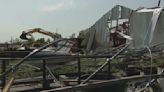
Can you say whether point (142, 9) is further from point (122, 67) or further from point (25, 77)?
point (25, 77)

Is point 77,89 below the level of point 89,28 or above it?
below

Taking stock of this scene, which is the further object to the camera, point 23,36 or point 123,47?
point 23,36

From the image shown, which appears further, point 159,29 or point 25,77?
point 159,29

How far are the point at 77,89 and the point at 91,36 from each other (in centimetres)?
2231

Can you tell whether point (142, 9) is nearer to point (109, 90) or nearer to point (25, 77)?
point (25, 77)

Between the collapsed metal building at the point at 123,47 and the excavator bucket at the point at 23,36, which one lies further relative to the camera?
the excavator bucket at the point at 23,36

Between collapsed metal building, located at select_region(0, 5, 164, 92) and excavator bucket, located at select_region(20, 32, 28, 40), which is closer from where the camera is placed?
collapsed metal building, located at select_region(0, 5, 164, 92)

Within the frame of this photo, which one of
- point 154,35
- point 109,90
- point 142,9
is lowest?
point 109,90

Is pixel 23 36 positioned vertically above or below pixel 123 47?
above

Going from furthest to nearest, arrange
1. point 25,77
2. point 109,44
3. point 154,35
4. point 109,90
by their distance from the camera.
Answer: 1. point 109,44
2. point 154,35
3. point 25,77
4. point 109,90

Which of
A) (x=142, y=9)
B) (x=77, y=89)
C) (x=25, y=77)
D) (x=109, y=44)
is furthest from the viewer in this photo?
(x=109, y=44)

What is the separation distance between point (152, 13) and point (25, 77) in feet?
34.2

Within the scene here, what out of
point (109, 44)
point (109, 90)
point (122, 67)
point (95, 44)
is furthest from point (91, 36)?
point (109, 90)

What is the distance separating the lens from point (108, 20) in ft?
82.2
